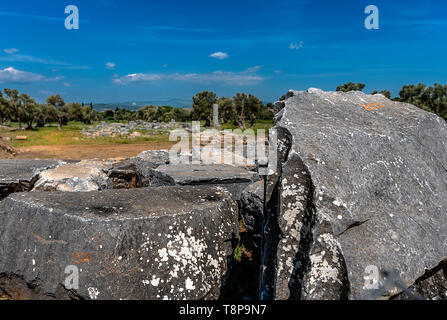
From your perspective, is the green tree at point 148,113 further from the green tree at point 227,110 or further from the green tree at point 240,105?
the green tree at point 240,105

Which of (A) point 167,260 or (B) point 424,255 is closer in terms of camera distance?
(B) point 424,255

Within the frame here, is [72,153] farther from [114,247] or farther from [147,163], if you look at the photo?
[114,247]

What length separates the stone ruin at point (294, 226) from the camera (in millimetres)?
2875

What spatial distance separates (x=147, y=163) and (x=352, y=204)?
714 centimetres

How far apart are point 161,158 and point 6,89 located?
50.9 meters

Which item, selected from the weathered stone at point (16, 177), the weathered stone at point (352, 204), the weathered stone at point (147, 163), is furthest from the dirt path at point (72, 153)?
the weathered stone at point (352, 204)

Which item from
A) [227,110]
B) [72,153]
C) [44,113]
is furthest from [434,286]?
[44,113]

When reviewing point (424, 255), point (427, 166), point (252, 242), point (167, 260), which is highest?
point (427, 166)

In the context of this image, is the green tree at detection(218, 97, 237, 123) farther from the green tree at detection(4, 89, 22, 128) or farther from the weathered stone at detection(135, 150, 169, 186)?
the weathered stone at detection(135, 150, 169, 186)

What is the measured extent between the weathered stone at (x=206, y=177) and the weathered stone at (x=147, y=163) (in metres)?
0.63

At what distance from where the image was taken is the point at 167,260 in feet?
13.3

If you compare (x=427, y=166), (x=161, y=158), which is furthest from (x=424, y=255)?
(x=161, y=158)

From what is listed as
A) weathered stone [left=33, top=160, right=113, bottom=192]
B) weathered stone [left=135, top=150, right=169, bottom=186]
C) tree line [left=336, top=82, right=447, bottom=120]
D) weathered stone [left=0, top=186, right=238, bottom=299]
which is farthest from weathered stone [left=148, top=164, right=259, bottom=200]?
tree line [left=336, top=82, right=447, bottom=120]
